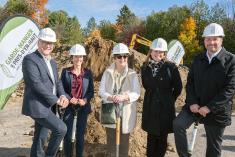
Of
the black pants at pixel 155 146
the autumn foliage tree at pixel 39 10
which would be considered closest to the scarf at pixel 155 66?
the black pants at pixel 155 146

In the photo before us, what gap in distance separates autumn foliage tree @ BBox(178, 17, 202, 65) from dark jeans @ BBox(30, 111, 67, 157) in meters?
32.3

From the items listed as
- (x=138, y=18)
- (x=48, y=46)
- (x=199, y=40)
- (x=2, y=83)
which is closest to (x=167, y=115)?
(x=48, y=46)

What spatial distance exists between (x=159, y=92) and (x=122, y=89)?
21.4 inches

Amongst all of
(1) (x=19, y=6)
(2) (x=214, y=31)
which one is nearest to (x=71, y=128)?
(2) (x=214, y=31)

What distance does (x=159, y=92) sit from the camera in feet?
18.0

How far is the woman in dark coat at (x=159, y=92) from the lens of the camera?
216 inches

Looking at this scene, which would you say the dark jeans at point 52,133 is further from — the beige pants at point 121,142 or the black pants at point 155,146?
the black pants at point 155,146

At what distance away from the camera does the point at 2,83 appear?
6.37 meters

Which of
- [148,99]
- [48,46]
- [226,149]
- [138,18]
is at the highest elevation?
[138,18]

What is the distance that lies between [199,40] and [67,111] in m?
36.7

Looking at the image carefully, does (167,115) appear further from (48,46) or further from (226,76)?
(48,46)

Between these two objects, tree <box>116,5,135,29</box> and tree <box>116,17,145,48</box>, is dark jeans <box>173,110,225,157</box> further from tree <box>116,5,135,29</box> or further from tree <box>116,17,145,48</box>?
tree <box>116,5,135,29</box>

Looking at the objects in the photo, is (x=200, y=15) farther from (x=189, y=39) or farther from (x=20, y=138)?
(x=20, y=138)

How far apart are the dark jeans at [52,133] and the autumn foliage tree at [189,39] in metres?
32.3
